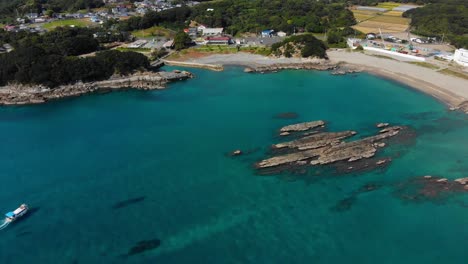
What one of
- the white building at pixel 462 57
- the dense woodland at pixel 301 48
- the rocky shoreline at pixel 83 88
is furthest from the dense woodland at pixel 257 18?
the rocky shoreline at pixel 83 88

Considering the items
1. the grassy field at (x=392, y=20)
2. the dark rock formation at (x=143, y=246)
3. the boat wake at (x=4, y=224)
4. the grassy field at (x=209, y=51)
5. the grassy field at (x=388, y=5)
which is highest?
the grassy field at (x=388, y=5)

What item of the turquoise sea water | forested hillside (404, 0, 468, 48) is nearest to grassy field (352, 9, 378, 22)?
forested hillside (404, 0, 468, 48)

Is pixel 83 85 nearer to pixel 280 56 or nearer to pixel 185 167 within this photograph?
pixel 185 167

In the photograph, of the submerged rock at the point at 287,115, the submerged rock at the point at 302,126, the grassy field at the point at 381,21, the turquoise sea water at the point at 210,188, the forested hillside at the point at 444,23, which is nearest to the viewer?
the turquoise sea water at the point at 210,188

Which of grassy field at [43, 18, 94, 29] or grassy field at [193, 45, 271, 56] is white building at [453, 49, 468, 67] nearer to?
grassy field at [193, 45, 271, 56]

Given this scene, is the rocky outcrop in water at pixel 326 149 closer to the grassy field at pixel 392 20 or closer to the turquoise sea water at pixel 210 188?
the turquoise sea water at pixel 210 188

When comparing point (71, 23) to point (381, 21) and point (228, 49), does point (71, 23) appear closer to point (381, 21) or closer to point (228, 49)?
point (228, 49)
